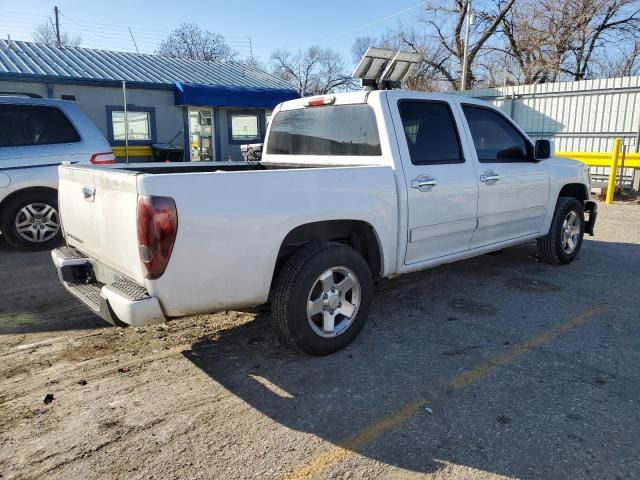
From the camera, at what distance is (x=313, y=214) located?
342 centimetres

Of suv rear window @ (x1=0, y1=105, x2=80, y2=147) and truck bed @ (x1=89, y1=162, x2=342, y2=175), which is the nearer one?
truck bed @ (x1=89, y1=162, x2=342, y2=175)

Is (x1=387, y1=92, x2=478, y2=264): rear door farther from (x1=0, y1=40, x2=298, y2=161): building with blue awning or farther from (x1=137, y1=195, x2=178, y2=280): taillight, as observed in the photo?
(x1=0, y1=40, x2=298, y2=161): building with blue awning

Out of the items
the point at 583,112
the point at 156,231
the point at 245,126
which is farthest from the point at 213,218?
the point at 583,112

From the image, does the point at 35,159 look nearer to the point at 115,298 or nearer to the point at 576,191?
the point at 115,298

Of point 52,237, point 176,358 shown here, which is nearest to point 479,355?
point 176,358

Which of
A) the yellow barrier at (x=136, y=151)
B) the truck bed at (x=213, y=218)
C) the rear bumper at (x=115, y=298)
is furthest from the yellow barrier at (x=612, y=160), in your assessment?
the rear bumper at (x=115, y=298)

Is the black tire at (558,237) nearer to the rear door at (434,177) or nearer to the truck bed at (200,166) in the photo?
the rear door at (434,177)

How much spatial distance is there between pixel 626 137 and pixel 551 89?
2645mm

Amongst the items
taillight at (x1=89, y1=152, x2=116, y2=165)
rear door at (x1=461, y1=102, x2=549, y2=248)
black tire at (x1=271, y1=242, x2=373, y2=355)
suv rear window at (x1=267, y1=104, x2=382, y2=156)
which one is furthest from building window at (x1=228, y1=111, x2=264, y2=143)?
black tire at (x1=271, y1=242, x2=373, y2=355)

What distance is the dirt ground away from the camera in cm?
256

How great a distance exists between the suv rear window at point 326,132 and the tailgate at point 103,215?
6.17 feet

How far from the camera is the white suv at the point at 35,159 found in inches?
262

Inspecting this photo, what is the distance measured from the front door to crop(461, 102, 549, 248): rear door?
1168 cm

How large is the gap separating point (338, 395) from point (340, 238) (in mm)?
1290
